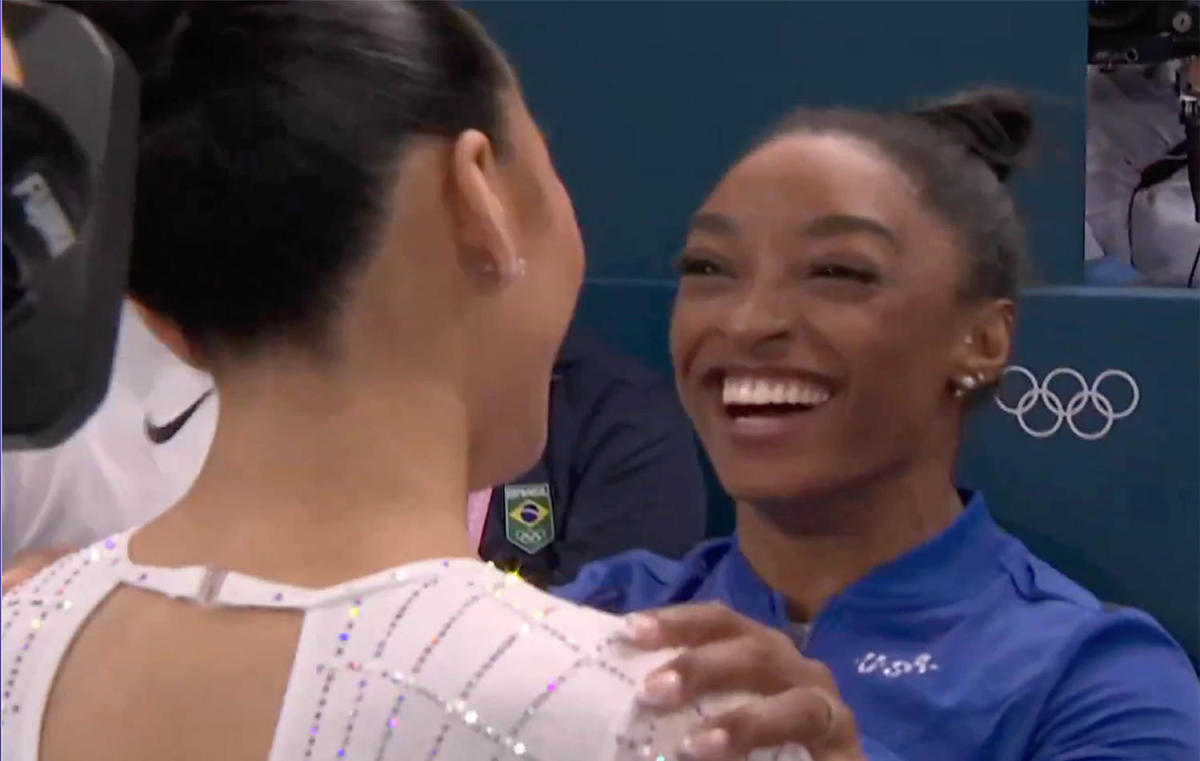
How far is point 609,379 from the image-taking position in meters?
1.85

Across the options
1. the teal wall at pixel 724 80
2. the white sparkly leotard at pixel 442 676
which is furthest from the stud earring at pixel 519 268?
the teal wall at pixel 724 80

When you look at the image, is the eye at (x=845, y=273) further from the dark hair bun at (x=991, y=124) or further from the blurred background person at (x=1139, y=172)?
the blurred background person at (x=1139, y=172)

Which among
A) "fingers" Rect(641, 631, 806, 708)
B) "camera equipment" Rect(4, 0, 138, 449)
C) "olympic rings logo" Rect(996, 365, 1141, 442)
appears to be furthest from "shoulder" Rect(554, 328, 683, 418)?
"camera equipment" Rect(4, 0, 138, 449)

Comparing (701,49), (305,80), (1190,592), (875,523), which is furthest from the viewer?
(701,49)

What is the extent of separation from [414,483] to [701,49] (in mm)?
1512

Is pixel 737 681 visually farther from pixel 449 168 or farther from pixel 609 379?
pixel 609 379

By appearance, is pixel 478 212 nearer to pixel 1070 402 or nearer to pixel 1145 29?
pixel 1070 402

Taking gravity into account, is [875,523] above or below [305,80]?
below

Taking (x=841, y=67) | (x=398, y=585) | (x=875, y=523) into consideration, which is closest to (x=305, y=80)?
(x=398, y=585)

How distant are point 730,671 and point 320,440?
19 centimetres

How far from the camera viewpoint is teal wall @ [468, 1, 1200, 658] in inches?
65.6

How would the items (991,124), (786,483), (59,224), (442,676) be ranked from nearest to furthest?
(59,224) < (442,676) < (786,483) < (991,124)

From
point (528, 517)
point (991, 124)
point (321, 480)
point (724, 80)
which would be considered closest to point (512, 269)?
point (321, 480)

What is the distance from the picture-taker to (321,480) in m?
0.56
